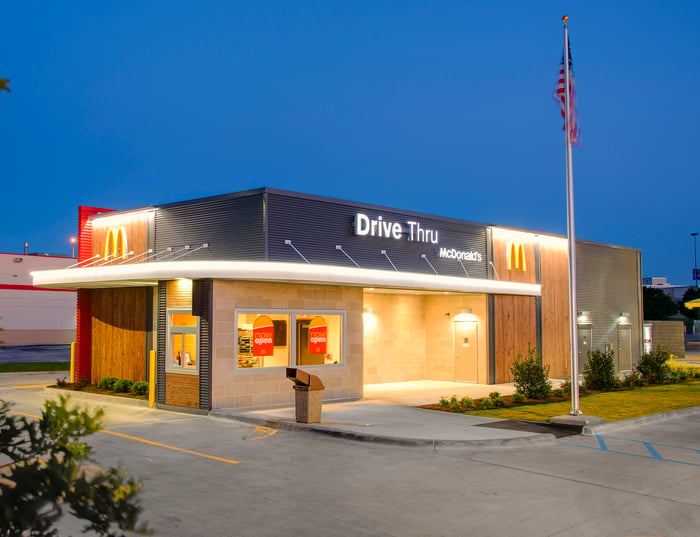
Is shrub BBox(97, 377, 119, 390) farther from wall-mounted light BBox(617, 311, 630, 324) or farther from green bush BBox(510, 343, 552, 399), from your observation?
wall-mounted light BBox(617, 311, 630, 324)

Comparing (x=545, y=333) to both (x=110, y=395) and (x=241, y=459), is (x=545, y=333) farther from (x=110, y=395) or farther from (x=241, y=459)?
(x=241, y=459)

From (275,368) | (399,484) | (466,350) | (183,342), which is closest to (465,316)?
(466,350)

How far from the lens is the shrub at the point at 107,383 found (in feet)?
70.3

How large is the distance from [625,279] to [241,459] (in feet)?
90.9

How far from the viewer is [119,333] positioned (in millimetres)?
22297

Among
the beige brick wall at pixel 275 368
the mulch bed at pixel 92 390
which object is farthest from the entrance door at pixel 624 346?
the mulch bed at pixel 92 390

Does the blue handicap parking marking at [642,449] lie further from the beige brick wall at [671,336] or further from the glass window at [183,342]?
the beige brick wall at [671,336]

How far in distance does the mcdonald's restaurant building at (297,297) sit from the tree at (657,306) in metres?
62.7

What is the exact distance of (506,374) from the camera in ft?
85.3

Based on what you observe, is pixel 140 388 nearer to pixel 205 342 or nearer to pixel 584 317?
pixel 205 342

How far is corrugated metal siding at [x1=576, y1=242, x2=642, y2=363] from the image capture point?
31266 millimetres

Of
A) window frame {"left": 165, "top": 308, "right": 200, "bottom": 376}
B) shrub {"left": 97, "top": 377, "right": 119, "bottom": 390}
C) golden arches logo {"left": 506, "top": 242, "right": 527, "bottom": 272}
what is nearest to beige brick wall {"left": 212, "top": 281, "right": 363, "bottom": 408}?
window frame {"left": 165, "top": 308, "right": 200, "bottom": 376}

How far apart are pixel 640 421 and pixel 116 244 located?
53.3ft

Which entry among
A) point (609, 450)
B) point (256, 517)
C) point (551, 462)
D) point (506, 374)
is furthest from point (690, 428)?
point (256, 517)
